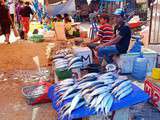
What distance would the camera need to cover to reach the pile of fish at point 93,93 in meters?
3.70

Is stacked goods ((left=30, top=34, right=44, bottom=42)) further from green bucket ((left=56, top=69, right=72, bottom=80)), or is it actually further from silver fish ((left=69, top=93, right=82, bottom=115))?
silver fish ((left=69, top=93, right=82, bottom=115))

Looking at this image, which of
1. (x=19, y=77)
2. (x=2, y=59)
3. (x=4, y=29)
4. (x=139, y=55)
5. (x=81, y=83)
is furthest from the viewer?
(x=4, y=29)

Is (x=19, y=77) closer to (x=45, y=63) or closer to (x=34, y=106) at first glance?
(x=45, y=63)

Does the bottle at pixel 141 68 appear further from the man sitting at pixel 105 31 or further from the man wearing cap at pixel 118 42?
the man sitting at pixel 105 31

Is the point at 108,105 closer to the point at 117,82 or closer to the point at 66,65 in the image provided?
the point at 117,82

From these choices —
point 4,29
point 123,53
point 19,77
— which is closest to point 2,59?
point 19,77

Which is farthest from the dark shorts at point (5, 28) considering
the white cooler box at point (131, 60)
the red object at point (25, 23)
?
the white cooler box at point (131, 60)

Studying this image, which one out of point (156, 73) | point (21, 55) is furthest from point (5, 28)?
point (156, 73)

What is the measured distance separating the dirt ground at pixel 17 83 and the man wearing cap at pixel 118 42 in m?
1.99

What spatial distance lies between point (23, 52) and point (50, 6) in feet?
16.9

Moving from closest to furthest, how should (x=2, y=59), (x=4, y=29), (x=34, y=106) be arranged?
(x=34, y=106) → (x=2, y=59) → (x=4, y=29)

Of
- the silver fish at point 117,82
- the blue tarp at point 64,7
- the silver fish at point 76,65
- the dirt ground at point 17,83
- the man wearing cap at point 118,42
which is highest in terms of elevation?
the blue tarp at point 64,7

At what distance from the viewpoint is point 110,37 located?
24.1ft

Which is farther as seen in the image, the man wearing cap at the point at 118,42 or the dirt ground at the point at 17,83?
the man wearing cap at the point at 118,42
